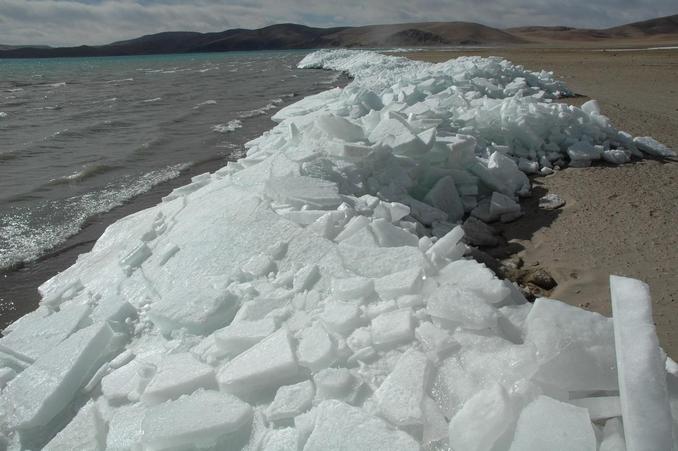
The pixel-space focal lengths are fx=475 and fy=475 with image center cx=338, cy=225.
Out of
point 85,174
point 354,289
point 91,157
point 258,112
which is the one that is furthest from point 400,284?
point 258,112

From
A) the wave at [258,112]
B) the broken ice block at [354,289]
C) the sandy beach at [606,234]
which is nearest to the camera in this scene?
the broken ice block at [354,289]

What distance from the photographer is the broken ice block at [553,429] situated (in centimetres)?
119

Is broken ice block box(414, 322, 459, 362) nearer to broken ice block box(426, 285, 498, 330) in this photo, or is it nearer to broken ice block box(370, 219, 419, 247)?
broken ice block box(426, 285, 498, 330)

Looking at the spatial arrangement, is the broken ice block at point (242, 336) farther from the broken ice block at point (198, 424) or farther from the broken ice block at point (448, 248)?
the broken ice block at point (448, 248)

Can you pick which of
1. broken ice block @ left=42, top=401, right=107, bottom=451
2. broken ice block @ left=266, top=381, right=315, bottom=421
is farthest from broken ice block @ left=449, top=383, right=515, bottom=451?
broken ice block @ left=42, top=401, right=107, bottom=451

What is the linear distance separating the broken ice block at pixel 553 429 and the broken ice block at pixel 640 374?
9 cm

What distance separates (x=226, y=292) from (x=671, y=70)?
13.5 metres

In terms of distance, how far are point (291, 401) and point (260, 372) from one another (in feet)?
0.47

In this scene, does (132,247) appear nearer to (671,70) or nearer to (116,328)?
(116,328)

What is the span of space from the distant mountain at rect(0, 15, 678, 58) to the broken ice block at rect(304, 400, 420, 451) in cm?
6038

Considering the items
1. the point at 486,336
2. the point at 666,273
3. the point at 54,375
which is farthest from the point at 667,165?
the point at 54,375

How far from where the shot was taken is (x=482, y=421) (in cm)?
126

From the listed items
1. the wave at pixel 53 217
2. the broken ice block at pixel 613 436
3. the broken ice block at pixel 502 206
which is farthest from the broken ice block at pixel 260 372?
the wave at pixel 53 217

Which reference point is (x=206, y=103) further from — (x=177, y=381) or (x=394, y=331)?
(x=394, y=331)
